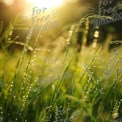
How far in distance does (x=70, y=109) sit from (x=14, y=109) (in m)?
0.21

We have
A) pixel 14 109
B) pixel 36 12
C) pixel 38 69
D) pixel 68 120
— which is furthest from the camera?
pixel 38 69

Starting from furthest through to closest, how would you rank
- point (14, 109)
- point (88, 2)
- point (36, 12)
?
1. point (88, 2)
2. point (36, 12)
3. point (14, 109)

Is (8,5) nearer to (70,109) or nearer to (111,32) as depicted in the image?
(111,32)

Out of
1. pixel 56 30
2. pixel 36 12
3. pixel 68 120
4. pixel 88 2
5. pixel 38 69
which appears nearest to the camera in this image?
pixel 68 120

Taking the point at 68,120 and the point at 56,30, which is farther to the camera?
the point at 56,30

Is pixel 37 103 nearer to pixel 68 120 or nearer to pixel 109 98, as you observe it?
pixel 68 120

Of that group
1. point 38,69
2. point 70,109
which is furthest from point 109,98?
point 38,69

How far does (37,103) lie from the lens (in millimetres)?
1577

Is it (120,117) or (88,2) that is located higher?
(88,2)

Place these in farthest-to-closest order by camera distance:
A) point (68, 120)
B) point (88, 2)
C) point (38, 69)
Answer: point (88, 2)
point (38, 69)
point (68, 120)

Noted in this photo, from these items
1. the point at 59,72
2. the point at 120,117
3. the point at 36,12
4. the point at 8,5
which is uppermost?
the point at 8,5

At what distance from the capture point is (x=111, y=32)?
553 centimetres

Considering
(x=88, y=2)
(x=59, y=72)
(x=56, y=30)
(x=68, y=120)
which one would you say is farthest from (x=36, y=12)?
(x=88, y=2)

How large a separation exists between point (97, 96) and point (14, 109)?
0.37 m
